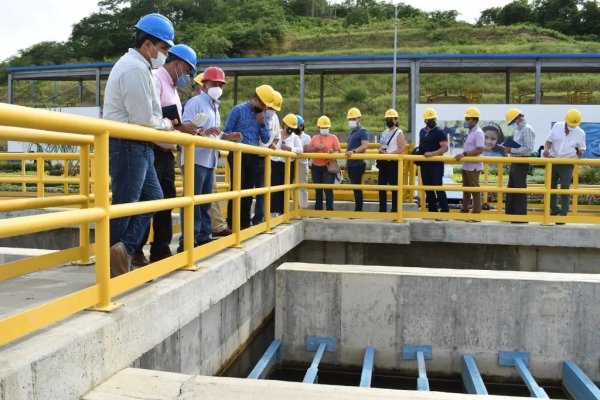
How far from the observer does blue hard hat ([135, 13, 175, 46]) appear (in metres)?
3.99

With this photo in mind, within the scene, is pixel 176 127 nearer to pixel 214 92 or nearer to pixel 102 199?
pixel 214 92

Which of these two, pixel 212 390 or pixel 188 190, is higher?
pixel 188 190

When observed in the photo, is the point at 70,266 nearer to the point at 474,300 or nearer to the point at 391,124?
the point at 474,300

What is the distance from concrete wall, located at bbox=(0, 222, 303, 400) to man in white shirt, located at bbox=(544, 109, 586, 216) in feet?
17.2

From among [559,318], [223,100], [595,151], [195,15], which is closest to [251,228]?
[559,318]

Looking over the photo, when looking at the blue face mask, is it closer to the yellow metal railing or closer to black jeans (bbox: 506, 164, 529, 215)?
the yellow metal railing

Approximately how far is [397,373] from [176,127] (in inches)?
141

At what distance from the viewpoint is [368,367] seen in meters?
6.01

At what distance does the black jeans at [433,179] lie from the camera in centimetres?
951

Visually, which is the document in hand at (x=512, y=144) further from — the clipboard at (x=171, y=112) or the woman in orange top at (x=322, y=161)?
the clipboard at (x=171, y=112)

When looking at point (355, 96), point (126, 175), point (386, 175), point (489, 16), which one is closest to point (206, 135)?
point (126, 175)

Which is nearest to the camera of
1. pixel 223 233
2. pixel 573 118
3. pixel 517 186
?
pixel 223 233

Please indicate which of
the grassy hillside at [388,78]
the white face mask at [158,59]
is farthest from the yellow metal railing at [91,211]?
the grassy hillside at [388,78]

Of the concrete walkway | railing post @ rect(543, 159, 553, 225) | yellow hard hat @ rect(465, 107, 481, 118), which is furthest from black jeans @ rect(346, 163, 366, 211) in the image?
the concrete walkway
